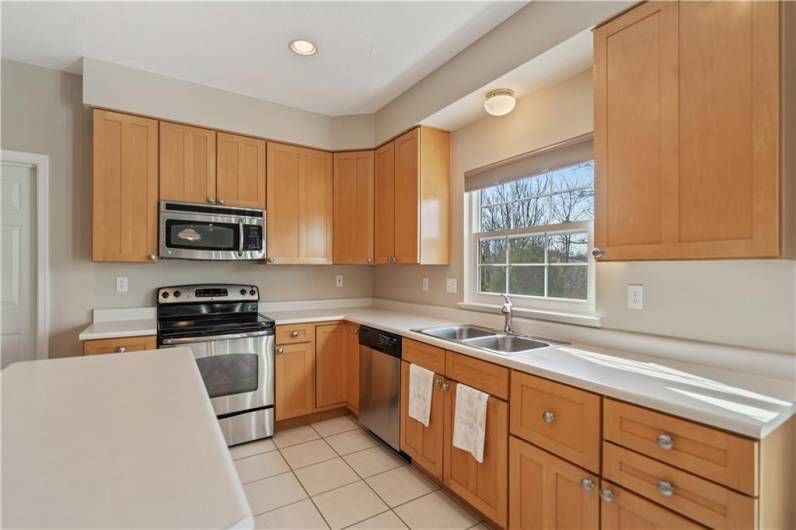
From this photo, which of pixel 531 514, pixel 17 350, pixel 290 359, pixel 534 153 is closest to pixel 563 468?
pixel 531 514

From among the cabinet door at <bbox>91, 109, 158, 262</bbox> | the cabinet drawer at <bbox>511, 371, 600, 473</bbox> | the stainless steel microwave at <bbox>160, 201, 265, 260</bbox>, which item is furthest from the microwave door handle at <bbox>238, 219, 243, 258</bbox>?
the cabinet drawer at <bbox>511, 371, 600, 473</bbox>

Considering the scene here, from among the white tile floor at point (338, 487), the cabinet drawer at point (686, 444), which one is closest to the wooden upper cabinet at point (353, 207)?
the white tile floor at point (338, 487)

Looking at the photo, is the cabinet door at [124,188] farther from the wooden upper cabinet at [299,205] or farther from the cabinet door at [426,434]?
the cabinet door at [426,434]

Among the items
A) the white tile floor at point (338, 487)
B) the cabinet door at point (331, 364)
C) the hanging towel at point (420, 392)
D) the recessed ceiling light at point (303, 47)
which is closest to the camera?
the white tile floor at point (338, 487)

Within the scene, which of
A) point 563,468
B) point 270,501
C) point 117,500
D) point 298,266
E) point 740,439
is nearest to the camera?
point 117,500

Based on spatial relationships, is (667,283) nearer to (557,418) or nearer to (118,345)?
(557,418)

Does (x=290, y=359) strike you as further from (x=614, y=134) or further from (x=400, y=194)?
(x=614, y=134)

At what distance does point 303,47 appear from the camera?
7.83 ft

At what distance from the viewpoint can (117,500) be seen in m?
0.60

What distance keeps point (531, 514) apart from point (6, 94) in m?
4.06

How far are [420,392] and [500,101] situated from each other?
182 cm

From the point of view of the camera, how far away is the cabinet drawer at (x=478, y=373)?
1.77m

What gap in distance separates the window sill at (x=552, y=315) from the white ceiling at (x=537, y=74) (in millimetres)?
1345

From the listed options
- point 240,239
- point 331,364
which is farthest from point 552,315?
point 240,239
